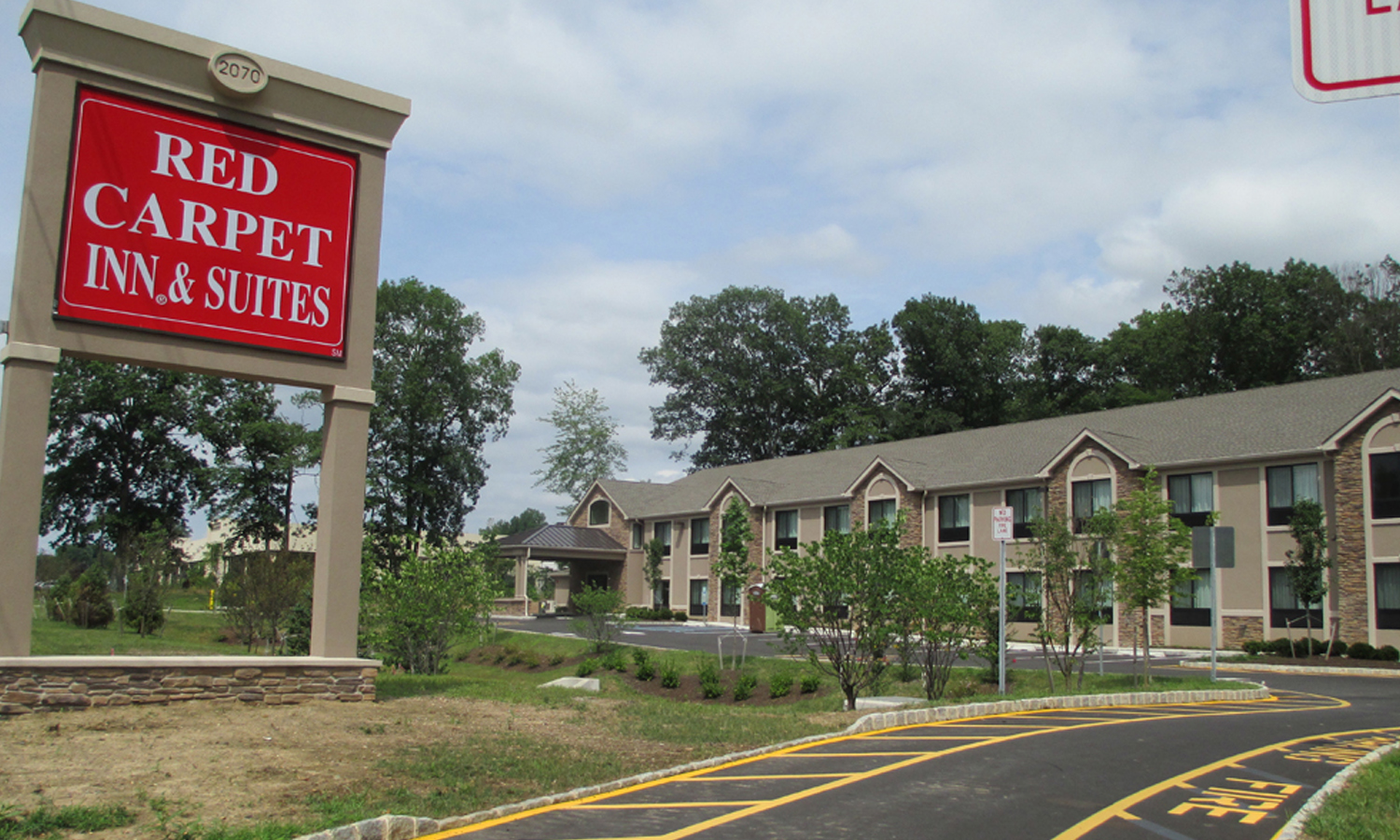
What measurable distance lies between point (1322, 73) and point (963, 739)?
10515 millimetres

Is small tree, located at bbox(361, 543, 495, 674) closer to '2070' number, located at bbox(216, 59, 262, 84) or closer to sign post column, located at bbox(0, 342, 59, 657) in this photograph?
sign post column, located at bbox(0, 342, 59, 657)

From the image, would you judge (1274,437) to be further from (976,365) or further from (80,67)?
(976,365)

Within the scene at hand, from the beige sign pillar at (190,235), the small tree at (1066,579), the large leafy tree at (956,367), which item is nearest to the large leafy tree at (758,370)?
the large leafy tree at (956,367)

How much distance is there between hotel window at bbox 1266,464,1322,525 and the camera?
103ft

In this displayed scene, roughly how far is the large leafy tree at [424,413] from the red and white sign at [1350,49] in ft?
173

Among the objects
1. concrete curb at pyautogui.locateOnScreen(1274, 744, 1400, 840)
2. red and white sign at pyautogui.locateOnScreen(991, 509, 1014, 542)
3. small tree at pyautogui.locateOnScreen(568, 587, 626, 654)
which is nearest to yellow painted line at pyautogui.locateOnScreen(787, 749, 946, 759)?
concrete curb at pyautogui.locateOnScreen(1274, 744, 1400, 840)

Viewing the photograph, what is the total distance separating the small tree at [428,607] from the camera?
20.8 metres

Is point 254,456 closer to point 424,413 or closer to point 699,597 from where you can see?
point 424,413

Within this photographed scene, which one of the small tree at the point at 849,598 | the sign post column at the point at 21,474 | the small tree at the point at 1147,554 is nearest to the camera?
the sign post column at the point at 21,474

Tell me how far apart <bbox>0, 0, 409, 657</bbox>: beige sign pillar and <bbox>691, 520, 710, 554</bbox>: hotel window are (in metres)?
38.7

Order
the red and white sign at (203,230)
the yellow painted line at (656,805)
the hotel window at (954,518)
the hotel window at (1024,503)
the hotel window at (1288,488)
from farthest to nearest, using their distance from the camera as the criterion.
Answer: the hotel window at (954,518) < the hotel window at (1024,503) < the hotel window at (1288,488) < the red and white sign at (203,230) < the yellow painted line at (656,805)

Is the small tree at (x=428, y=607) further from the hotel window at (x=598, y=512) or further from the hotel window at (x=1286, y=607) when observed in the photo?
the hotel window at (x=598, y=512)

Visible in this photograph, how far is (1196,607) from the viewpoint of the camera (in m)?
33.5

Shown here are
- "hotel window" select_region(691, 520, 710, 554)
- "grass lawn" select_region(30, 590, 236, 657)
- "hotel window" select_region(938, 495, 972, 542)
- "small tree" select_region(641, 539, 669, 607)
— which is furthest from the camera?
"small tree" select_region(641, 539, 669, 607)
